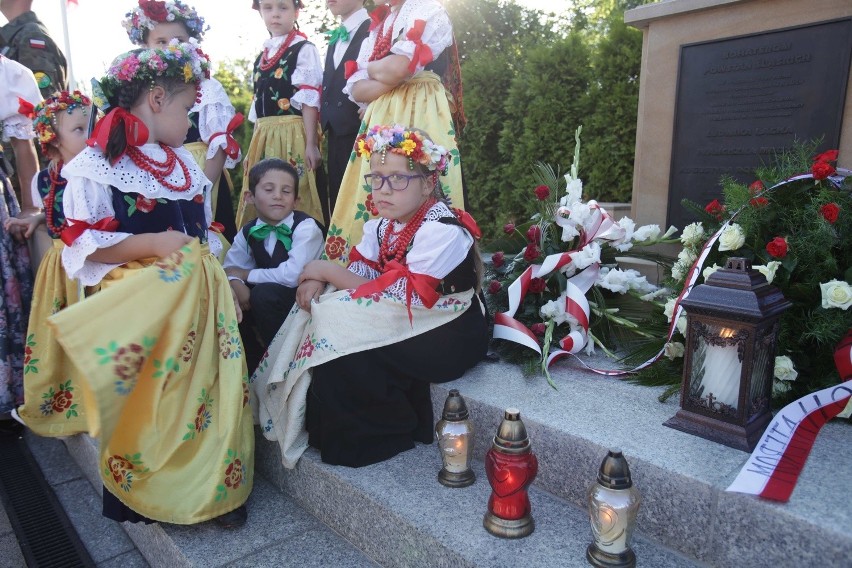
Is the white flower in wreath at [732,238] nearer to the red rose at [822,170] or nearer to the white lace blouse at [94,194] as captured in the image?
the red rose at [822,170]

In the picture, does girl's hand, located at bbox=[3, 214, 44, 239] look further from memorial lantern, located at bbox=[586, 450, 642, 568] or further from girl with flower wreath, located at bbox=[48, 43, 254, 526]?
memorial lantern, located at bbox=[586, 450, 642, 568]

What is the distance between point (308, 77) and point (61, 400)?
7.48 feet

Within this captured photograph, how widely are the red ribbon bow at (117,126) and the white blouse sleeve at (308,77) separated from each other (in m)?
1.67

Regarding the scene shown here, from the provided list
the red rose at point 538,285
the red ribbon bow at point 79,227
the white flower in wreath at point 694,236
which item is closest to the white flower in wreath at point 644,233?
the white flower in wreath at point 694,236

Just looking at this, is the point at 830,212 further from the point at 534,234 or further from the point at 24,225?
the point at 24,225

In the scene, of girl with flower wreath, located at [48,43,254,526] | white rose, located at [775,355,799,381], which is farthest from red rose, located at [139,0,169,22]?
white rose, located at [775,355,799,381]

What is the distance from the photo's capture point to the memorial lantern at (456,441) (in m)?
2.01

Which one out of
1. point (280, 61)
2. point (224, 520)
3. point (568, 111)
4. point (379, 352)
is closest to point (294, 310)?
point (379, 352)

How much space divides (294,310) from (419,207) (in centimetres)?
69

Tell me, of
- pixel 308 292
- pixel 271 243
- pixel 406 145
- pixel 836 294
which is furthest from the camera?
pixel 271 243

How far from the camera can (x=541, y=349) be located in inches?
104

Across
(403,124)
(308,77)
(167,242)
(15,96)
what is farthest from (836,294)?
(15,96)

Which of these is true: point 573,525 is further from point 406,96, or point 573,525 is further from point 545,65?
point 545,65

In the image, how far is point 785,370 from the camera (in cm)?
204
